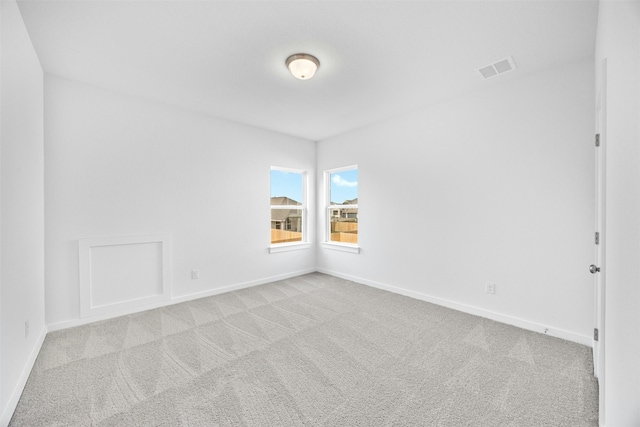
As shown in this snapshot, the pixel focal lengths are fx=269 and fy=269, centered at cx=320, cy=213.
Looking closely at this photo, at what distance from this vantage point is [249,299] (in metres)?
3.63

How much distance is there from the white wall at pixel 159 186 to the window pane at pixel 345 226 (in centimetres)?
92

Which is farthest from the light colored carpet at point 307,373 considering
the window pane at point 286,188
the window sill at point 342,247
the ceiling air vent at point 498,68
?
the ceiling air vent at point 498,68

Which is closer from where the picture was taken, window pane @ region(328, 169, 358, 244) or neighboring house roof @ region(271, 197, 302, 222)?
window pane @ region(328, 169, 358, 244)

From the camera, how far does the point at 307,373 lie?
200cm

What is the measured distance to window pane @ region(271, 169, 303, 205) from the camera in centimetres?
472

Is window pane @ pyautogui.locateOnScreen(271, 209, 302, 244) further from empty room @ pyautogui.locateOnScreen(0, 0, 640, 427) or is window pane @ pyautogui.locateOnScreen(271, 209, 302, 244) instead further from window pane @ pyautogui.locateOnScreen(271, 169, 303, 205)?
empty room @ pyautogui.locateOnScreen(0, 0, 640, 427)

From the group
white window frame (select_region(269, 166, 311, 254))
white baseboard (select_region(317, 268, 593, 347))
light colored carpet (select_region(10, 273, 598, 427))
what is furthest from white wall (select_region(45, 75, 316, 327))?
white baseboard (select_region(317, 268, 593, 347))

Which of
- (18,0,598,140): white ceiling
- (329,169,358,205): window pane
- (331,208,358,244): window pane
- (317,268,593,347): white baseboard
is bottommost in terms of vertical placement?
(317,268,593,347): white baseboard

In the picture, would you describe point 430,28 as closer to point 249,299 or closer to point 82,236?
point 249,299

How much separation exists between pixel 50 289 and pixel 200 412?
7.50 feet

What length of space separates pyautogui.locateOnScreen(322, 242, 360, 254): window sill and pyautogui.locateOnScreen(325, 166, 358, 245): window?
0.38ft

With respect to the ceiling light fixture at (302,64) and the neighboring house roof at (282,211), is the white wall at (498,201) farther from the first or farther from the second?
the ceiling light fixture at (302,64)

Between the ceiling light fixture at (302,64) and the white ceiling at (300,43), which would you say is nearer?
the white ceiling at (300,43)

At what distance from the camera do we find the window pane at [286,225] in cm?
476
